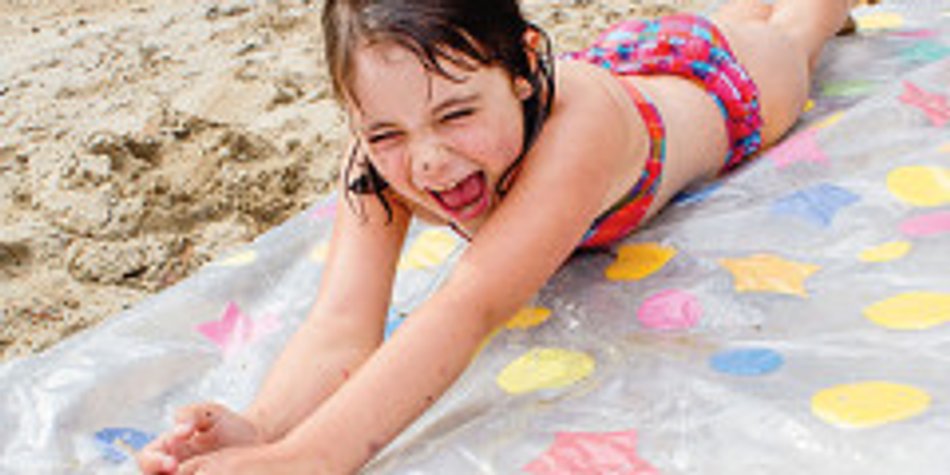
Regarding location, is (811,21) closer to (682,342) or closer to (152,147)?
(682,342)

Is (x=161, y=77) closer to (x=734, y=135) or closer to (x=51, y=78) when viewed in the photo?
(x=51, y=78)

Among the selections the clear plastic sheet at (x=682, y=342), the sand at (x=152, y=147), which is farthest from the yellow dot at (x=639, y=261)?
the sand at (x=152, y=147)

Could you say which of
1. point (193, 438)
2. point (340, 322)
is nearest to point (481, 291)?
point (340, 322)

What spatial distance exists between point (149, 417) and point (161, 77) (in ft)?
6.28

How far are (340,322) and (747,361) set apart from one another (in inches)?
22.2

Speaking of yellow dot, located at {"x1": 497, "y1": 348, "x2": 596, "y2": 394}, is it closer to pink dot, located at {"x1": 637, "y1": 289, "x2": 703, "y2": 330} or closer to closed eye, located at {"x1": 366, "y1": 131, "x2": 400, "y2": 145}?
pink dot, located at {"x1": 637, "y1": 289, "x2": 703, "y2": 330}

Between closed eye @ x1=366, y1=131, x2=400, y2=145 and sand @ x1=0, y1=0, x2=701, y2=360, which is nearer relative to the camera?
closed eye @ x1=366, y1=131, x2=400, y2=145

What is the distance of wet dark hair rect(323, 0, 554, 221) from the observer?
1183 millimetres

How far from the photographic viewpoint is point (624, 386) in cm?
124

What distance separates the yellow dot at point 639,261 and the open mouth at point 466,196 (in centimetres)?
30

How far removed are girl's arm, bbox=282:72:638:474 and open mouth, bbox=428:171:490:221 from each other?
4 cm

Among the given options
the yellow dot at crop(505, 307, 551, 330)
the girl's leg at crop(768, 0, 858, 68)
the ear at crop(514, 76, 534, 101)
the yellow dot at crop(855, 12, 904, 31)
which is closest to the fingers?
the yellow dot at crop(505, 307, 551, 330)

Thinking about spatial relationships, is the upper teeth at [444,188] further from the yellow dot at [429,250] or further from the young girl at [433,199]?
the yellow dot at [429,250]

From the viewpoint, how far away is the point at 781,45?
2014mm
